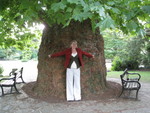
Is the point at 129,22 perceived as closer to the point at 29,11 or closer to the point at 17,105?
the point at 29,11

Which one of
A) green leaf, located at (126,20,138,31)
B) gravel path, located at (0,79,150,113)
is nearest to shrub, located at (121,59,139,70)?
gravel path, located at (0,79,150,113)

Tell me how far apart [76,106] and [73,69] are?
112 centimetres

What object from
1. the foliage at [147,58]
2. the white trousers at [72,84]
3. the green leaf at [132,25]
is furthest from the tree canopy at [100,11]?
the foliage at [147,58]

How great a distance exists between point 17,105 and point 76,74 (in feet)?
6.29

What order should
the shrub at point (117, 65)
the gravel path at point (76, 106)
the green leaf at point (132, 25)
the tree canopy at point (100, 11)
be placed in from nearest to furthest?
1. the tree canopy at point (100, 11)
2. the green leaf at point (132, 25)
3. the gravel path at point (76, 106)
4. the shrub at point (117, 65)

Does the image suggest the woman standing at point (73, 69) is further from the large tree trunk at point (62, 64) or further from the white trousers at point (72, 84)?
the large tree trunk at point (62, 64)

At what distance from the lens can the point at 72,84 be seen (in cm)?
547

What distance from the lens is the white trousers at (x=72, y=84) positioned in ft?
17.7

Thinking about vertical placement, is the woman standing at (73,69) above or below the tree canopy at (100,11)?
Answer: below

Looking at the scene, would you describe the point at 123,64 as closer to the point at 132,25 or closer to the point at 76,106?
the point at 76,106

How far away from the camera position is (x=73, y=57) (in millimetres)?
5340

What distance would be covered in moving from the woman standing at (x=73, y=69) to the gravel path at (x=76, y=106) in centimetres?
35

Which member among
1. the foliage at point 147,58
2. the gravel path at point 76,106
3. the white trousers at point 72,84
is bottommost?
the gravel path at point 76,106

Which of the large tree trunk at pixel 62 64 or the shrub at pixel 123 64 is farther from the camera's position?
the shrub at pixel 123 64
